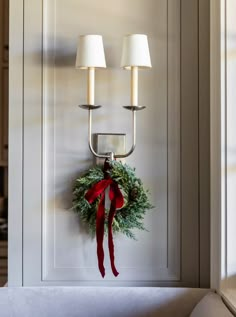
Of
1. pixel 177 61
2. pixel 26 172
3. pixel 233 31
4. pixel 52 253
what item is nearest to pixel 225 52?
pixel 233 31

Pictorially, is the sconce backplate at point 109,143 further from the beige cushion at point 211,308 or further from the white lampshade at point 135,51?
the beige cushion at point 211,308

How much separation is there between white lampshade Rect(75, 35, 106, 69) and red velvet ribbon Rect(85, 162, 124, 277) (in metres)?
0.42

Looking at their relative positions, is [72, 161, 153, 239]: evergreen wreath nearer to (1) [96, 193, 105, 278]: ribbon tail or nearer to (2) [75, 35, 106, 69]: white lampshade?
(1) [96, 193, 105, 278]: ribbon tail

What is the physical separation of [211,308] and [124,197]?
489 mm

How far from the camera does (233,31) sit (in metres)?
1.45

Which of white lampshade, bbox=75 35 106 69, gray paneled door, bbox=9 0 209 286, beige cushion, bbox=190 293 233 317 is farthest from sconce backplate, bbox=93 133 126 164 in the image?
beige cushion, bbox=190 293 233 317

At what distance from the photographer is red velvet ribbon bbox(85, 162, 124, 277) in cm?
146

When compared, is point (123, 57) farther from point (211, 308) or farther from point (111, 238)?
point (211, 308)

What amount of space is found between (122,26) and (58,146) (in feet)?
1.75

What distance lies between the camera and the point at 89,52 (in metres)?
1.44

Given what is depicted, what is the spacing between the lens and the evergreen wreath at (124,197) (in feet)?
4.96

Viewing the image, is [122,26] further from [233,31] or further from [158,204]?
[158,204]

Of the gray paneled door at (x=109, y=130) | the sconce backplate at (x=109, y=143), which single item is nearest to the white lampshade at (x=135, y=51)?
the gray paneled door at (x=109, y=130)

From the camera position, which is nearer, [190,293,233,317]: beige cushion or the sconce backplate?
[190,293,233,317]: beige cushion
